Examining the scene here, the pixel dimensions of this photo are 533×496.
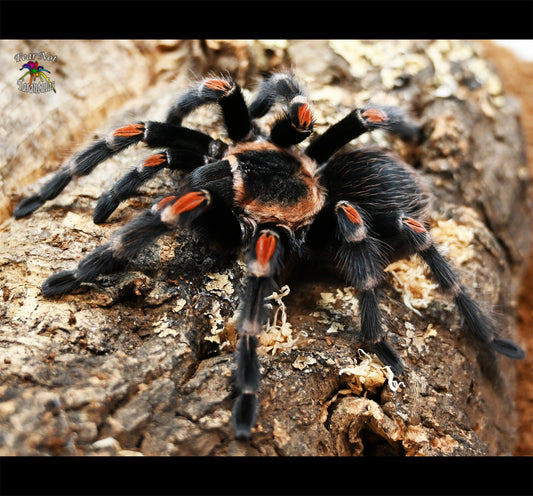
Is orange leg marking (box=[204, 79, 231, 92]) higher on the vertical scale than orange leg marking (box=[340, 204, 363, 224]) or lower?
higher

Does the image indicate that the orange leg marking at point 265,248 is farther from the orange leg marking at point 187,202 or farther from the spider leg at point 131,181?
the spider leg at point 131,181

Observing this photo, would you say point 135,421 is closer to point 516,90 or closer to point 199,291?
point 199,291

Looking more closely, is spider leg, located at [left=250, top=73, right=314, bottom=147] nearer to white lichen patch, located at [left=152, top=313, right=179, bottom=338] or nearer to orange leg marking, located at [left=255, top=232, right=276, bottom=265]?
orange leg marking, located at [left=255, top=232, right=276, bottom=265]

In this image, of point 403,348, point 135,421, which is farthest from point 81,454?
point 403,348

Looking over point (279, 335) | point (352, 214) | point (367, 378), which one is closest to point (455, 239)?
point (352, 214)

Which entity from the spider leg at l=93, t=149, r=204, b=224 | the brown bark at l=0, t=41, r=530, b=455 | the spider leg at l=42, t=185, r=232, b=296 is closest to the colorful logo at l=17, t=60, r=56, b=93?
the brown bark at l=0, t=41, r=530, b=455

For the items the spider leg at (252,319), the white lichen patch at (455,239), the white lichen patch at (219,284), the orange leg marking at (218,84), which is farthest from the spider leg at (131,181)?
the white lichen patch at (455,239)
